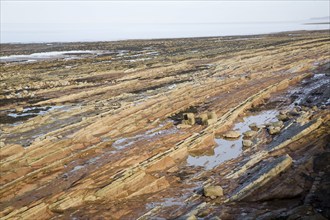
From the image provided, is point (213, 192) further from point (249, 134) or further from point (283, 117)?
point (283, 117)

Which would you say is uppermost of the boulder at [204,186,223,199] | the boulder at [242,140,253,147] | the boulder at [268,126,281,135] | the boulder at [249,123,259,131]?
the boulder at [268,126,281,135]

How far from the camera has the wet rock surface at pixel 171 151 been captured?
1279cm

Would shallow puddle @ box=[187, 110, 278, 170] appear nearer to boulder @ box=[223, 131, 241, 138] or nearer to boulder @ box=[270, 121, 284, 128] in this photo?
boulder @ box=[223, 131, 241, 138]

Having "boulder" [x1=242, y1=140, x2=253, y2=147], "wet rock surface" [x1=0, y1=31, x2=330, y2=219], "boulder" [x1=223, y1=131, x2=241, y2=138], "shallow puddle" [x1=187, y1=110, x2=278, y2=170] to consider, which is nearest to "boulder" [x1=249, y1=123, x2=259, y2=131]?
"wet rock surface" [x1=0, y1=31, x2=330, y2=219]

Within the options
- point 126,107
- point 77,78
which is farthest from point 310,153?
point 77,78

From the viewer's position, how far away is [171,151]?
18.1 metres

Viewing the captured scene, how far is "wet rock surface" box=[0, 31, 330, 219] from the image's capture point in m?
12.8

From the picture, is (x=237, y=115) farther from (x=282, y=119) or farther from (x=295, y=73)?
(x=295, y=73)

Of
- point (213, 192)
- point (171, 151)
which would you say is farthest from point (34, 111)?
point (213, 192)

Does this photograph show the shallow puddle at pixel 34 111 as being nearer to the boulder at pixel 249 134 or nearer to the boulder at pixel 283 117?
the boulder at pixel 249 134

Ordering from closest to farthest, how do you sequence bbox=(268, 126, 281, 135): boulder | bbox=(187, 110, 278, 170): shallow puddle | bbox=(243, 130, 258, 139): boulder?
A: bbox=(187, 110, 278, 170): shallow puddle, bbox=(268, 126, 281, 135): boulder, bbox=(243, 130, 258, 139): boulder

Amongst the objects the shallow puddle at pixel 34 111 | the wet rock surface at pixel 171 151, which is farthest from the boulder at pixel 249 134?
the shallow puddle at pixel 34 111

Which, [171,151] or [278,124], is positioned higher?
[278,124]

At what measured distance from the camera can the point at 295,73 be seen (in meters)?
38.5
